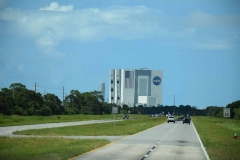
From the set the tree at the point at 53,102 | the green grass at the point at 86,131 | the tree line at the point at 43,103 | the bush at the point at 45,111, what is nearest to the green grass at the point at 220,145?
the green grass at the point at 86,131

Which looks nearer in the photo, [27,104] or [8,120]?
[8,120]

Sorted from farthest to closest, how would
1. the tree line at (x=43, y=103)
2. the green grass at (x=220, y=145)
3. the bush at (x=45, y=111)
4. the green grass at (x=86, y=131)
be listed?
the bush at (x=45, y=111), the tree line at (x=43, y=103), the green grass at (x=86, y=131), the green grass at (x=220, y=145)

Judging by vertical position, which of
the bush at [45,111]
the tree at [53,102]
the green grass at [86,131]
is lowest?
the green grass at [86,131]

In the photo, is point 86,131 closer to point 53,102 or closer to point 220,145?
point 220,145

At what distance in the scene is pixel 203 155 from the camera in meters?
25.5

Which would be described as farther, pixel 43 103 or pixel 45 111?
pixel 43 103

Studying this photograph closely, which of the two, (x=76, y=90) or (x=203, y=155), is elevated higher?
(x=76, y=90)

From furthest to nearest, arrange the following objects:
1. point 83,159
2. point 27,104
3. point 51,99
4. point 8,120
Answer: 1. point 51,99
2. point 27,104
3. point 8,120
4. point 83,159

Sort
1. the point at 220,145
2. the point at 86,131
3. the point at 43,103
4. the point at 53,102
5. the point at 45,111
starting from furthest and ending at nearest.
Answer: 1. the point at 53,102
2. the point at 43,103
3. the point at 45,111
4. the point at 86,131
5. the point at 220,145

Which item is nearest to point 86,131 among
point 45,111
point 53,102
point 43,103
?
point 45,111

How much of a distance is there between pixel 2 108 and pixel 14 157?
73566 millimetres

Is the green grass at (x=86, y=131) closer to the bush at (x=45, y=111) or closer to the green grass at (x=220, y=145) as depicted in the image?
the green grass at (x=220, y=145)

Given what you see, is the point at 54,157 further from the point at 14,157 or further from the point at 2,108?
the point at 2,108

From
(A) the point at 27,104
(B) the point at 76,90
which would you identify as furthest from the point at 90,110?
(A) the point at 27,104
